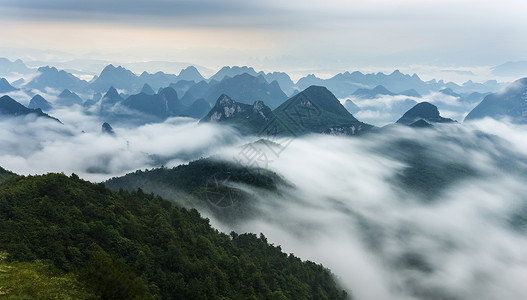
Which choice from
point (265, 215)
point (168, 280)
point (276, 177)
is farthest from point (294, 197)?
point (168, 280)

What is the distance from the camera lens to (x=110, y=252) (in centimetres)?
4156

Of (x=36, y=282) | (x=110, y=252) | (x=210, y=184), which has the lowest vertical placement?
(x=210, y=184)

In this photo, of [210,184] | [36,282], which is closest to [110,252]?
[36,282]

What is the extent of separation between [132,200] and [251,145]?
102309 millimetres

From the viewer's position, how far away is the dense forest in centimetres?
2966

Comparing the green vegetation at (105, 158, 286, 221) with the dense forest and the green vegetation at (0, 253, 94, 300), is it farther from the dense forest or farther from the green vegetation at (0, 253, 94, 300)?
the green vegetation at (0, 253, 94, 300)

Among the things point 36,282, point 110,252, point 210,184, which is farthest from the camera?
point 210,184

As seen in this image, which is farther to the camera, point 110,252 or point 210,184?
point 210,184

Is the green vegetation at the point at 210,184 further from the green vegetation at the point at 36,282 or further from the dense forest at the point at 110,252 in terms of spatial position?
the green vegetation at the point at 36,282

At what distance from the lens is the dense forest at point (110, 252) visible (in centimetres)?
2966

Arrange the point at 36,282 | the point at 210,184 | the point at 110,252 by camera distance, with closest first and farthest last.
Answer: the point at 36,282
the point at 110,252
the point at 210,184

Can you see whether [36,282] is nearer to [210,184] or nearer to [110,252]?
[110,252]

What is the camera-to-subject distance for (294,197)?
144 metres

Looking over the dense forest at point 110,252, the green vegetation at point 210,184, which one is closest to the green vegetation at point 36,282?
the dense forest at point 110,252
